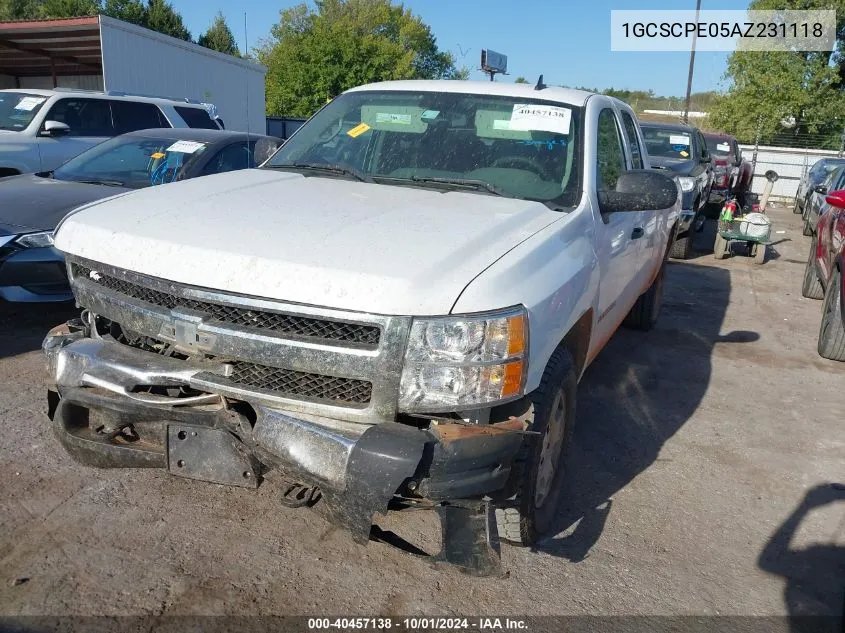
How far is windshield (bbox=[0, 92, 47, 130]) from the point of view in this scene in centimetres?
886

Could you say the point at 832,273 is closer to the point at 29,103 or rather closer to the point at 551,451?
the point at 551,451

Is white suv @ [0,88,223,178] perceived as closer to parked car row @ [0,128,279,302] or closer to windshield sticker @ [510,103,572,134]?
parked car row @ [0,128,279,302]

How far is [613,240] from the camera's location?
12.1 feet

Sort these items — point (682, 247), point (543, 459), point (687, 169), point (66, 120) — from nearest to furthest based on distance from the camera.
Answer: point (543, 459)
point (66, 120)
point (687, 169)
point (682, 247)

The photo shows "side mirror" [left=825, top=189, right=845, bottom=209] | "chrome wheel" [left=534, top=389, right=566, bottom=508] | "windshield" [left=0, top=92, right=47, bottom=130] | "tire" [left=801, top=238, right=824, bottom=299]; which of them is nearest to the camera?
"chrome wheel" [left=534, top=389, right=566, bottom=508]

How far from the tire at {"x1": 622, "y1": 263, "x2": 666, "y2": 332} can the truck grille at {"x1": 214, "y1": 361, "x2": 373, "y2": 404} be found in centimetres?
438

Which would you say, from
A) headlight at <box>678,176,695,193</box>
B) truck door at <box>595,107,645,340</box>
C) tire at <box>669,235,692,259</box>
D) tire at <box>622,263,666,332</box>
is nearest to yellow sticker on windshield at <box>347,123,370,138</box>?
truck door at <box>595,107,645,340</box>

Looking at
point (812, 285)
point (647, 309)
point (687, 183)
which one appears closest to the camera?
point (647, 309)

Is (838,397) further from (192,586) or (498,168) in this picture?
(192,586)

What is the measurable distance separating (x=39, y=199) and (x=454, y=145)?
363 cm

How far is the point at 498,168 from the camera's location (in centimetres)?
354

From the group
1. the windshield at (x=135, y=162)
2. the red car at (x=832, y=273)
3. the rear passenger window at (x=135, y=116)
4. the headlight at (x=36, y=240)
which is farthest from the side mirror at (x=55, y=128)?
the red car at (x=832, y=273)

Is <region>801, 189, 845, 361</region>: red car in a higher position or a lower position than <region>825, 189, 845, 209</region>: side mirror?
lower

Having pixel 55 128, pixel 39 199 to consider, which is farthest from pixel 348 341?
pixel 55 128
